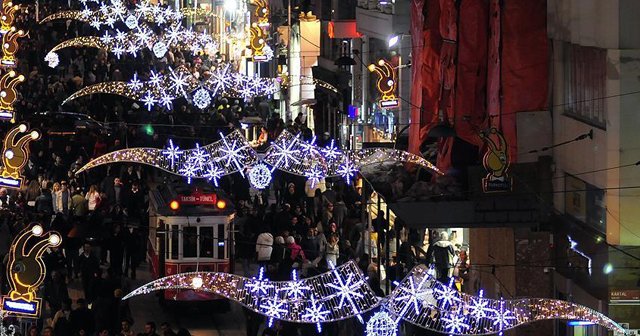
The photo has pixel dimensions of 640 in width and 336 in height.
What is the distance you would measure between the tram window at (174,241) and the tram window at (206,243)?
431 mm

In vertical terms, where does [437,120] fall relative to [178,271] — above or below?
above

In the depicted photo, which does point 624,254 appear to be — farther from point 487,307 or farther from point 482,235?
point 482,235

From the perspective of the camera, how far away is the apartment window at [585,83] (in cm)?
2773

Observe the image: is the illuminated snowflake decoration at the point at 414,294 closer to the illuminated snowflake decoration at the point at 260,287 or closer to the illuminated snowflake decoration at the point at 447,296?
the illuminated snowflake decoration at the point at 447,296

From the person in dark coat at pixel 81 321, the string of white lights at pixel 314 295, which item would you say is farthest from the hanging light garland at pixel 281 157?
the string of white lights at pixel 314 295

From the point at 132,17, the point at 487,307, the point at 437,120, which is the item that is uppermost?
the point at 132,17

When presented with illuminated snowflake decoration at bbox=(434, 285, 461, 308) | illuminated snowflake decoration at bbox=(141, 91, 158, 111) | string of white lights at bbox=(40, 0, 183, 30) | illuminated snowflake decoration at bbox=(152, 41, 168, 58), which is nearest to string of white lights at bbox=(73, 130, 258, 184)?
illuminated snowflake decoration at bbox=(434, 285, 461, 308)

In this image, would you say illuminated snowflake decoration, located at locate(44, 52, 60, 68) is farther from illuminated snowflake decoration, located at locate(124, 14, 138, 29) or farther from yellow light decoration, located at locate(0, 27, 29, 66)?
yellow light decoration, located at locate(0, 27, 29, 66)

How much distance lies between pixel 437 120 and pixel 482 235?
3235 millimetres

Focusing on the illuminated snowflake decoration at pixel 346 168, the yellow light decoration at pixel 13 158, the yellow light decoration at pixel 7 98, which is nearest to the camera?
the yellow light decoration at pixel 13 158

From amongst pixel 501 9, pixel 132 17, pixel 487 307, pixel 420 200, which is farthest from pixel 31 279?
pixel 132 17

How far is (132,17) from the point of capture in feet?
207

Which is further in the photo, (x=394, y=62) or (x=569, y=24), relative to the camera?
→ (x=394, y=62)

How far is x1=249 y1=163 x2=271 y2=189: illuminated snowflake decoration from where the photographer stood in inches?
1404
